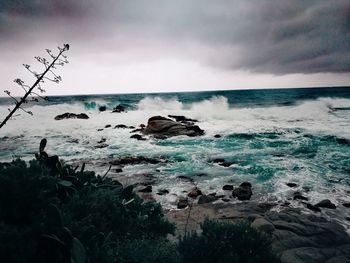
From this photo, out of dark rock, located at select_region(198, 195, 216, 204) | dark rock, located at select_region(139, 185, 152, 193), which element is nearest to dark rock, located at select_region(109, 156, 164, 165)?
dark rock, located at select_region(139, 185, 152, 193)

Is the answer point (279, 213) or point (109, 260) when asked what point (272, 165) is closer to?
point (279, 213)

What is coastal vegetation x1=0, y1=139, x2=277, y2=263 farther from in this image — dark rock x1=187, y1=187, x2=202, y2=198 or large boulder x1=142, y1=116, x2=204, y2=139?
large boulder x1=142, y1=116, x2=204, y2=139

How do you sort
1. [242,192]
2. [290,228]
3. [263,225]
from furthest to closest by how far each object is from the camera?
[242,192], [290,228], [263,225]

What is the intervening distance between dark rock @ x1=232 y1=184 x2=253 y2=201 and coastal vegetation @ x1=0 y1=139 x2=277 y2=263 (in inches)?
202

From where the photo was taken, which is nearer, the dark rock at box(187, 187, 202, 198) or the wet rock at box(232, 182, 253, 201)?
the wet rock at box(232, 182, 253, 201)

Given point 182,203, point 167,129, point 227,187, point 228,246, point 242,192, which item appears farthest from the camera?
point 167,129

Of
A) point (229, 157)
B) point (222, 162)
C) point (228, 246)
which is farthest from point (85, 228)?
point (229, 157)

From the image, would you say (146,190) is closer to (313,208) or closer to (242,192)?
(242,192)

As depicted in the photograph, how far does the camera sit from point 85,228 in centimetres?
341

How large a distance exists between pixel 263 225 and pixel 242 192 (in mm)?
2910

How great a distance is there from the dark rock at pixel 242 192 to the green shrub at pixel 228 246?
5381mm

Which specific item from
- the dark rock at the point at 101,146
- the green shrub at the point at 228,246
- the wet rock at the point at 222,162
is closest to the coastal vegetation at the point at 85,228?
the green shrub at the point at 228,246

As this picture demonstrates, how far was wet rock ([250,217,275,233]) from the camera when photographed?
6844 mm

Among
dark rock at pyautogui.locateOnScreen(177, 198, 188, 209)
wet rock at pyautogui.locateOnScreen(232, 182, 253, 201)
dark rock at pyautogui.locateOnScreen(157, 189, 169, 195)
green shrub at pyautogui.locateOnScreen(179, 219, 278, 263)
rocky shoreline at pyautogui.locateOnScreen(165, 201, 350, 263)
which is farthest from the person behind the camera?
dark rock at pyautogui.locateOnScreen(157, 189, 169, 195)
